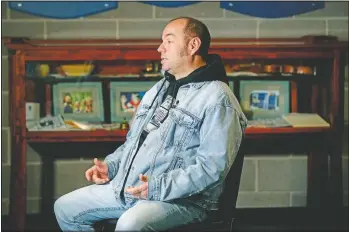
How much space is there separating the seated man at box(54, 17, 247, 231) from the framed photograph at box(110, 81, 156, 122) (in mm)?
1009

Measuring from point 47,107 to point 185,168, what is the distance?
58.2 inches

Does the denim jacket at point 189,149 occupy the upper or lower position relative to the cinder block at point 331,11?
lower

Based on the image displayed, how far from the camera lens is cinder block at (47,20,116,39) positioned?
11.0ft

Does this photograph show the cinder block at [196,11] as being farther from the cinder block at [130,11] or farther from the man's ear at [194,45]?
the man's ear at [194,45]

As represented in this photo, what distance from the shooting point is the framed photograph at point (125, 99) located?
328 centimetres

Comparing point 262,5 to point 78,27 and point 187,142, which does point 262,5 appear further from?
point 187,142

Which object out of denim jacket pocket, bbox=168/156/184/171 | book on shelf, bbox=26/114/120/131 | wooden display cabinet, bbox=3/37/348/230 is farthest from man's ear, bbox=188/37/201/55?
book on shelf, bbox=26/114/120/131

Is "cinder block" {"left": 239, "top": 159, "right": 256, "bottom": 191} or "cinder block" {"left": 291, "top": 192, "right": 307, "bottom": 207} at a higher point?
"cinder block" {"left": 239, "top": 159, "right": 256, "bottom": 191}

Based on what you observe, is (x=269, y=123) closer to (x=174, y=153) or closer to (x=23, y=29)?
(x=174, y=153)

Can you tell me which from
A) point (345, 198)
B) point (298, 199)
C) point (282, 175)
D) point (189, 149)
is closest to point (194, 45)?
point (189, 149)

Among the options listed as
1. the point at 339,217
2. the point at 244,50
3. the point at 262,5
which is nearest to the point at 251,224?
the point at 339,217

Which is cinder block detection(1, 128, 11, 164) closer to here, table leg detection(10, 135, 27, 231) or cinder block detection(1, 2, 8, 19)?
table leg detection(10, 135, 27, 231)

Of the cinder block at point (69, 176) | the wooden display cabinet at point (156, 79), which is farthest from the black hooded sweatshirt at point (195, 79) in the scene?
the cinder block at point (69, 176)

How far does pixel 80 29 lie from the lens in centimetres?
336
